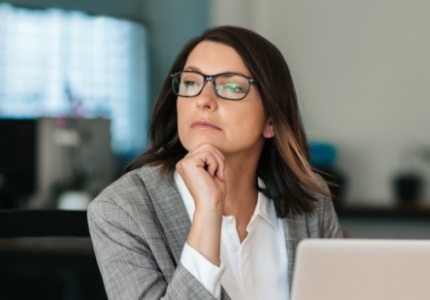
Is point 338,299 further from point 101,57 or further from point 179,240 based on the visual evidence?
point 101,57

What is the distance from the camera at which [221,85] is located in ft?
5.42

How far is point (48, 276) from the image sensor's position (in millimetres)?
1682

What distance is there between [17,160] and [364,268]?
3963 mm

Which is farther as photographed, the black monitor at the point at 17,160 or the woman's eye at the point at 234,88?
the black monitor at the point at 17,160

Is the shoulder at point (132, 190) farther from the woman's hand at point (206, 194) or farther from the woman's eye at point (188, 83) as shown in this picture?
the woman's eye at point (188, 83)

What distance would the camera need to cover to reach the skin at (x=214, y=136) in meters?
1.56

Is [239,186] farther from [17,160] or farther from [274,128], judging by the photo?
[17,160]

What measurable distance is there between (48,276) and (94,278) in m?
0.09

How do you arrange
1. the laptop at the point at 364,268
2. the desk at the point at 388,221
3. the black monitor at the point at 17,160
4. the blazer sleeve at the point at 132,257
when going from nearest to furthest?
the laptop at the point at 364,268
the blazer sleeve at the point at 132,257
the black monitor at the point at 17,160
the desk at the point at 388,221

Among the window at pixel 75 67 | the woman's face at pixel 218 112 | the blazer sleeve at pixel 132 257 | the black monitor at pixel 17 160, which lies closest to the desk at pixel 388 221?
the window at pixel 75 67

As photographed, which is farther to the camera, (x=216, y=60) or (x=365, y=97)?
(x=365, y=97)

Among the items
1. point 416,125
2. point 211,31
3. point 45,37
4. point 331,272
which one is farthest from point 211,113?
point 45,37

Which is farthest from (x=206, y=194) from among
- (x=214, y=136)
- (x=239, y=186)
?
(x=239, y=186)

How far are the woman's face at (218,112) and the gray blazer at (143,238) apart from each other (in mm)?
109
